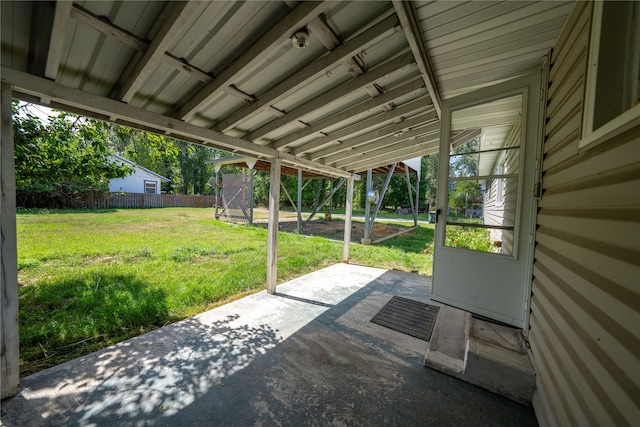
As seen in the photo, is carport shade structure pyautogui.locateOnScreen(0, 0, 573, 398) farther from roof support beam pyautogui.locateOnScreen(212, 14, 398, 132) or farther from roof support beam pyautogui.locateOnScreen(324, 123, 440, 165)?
roof support beam pyautogui.locateOnScreen(324, 123, 440, 165)

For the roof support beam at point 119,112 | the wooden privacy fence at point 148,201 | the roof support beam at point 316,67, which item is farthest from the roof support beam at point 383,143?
the wooden privacy fence at point 148,201

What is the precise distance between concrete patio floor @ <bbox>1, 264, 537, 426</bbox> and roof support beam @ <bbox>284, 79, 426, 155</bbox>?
230 centimetres

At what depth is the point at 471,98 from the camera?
94.0 inches

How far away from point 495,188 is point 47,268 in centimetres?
738

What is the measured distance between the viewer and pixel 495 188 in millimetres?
3693

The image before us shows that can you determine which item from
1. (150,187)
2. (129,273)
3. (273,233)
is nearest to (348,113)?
(273,233)

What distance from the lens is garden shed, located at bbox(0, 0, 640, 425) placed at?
→ 1.01 m

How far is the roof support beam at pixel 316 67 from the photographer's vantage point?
5.37 feet

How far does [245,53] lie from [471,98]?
209cm

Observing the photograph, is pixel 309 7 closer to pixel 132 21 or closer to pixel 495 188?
pixel 132 21

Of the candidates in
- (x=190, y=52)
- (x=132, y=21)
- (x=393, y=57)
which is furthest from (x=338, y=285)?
(x=132, y=21)

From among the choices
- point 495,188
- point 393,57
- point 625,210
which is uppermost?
point 393,57

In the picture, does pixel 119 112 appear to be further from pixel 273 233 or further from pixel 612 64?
pixel 612 64

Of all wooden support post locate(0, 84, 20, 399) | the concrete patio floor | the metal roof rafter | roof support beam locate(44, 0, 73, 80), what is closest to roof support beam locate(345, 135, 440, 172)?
the metal roof rafter
